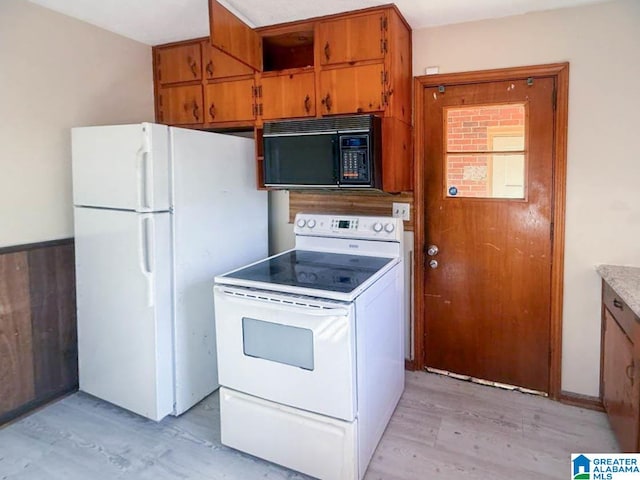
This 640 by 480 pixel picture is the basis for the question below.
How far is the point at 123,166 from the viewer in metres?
2.27

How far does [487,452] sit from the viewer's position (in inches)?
83.0

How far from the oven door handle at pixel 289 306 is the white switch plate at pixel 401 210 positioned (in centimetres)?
123

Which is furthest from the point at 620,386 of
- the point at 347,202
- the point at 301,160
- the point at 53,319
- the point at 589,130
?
the point at 53,319

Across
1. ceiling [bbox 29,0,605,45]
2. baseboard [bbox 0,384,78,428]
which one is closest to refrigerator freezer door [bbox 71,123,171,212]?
ceiling [bbox 29,0,605,45]

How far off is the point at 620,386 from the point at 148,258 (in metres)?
2.44

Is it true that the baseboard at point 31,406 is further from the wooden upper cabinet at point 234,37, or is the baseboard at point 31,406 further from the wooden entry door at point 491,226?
the wooden entry door at point 491,226

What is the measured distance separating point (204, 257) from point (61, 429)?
1224 mm

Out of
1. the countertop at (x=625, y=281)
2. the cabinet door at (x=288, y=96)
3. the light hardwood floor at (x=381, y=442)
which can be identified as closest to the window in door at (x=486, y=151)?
the countertop at (x=625, y=281)

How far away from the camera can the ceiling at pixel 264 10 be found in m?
2.30

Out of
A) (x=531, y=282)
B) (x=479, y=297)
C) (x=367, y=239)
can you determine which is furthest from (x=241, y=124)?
(x=531, y=282)

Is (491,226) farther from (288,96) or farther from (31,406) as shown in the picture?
(31,406)

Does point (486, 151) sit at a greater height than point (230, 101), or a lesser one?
lesser

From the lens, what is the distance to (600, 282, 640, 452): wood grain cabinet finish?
1.72 meters

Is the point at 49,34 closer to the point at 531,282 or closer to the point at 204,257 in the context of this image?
the point at 204,257
